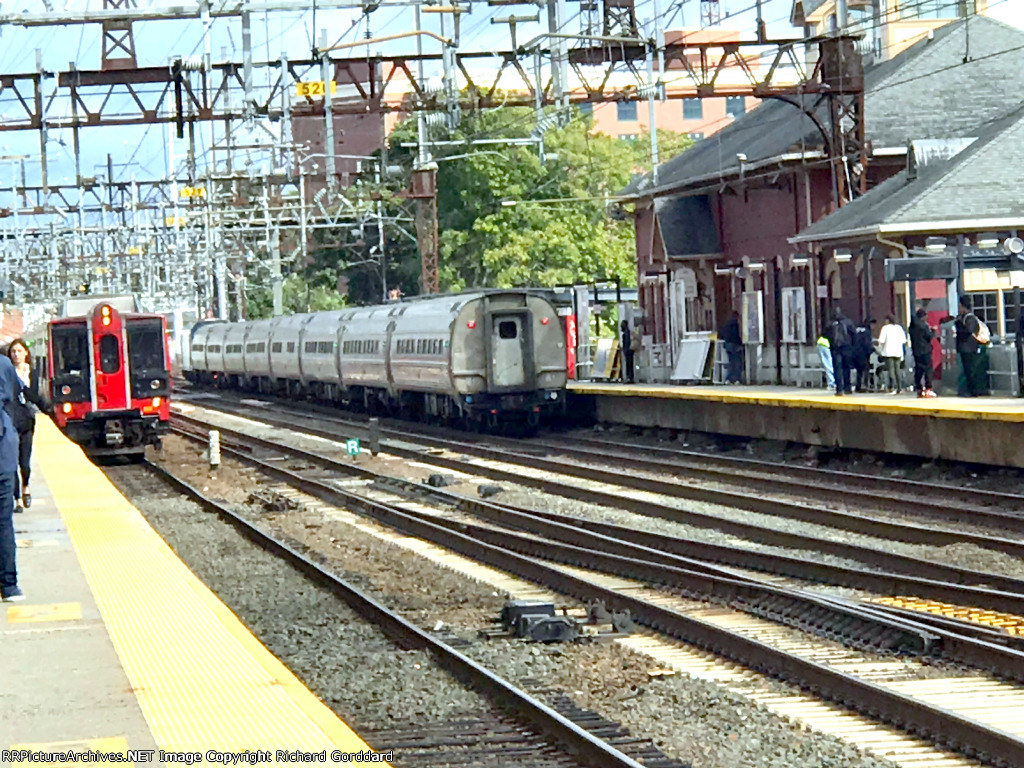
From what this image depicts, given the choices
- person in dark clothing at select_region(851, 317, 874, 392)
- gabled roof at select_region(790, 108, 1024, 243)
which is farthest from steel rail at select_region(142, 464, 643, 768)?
person in dark clothing at select_region(851, 317, 874, 392)

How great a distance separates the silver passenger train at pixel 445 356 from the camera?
117ft

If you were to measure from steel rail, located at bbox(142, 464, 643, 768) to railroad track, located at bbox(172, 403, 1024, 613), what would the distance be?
149 inches

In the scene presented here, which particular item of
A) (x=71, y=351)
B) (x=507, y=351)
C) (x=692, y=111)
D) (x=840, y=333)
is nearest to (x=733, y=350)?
(x=507, y=351)

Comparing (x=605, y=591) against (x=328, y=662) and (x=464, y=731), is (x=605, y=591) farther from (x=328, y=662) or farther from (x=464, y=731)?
(x=464, y=731)

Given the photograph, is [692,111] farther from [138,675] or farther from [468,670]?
[138,675]

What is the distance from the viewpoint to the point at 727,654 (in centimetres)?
1096

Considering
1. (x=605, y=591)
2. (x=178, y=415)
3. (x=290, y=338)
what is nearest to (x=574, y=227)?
(x=290, y=338)

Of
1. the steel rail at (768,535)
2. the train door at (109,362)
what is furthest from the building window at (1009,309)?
the train door at (109,362)

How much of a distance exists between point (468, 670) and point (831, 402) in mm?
16857

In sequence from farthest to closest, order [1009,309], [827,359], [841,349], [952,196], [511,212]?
[511,212], [1009,309], [827,359], [952,196], [841,349]

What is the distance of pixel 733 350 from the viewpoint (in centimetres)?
3684

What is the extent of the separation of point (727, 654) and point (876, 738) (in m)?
2.47

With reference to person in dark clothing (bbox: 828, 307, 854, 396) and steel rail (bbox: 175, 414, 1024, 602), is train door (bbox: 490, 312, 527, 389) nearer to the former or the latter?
steel rail (bbox: 175, 414, 1024, 602)

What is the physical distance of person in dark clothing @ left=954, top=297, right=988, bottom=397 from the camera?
84.3 feet
